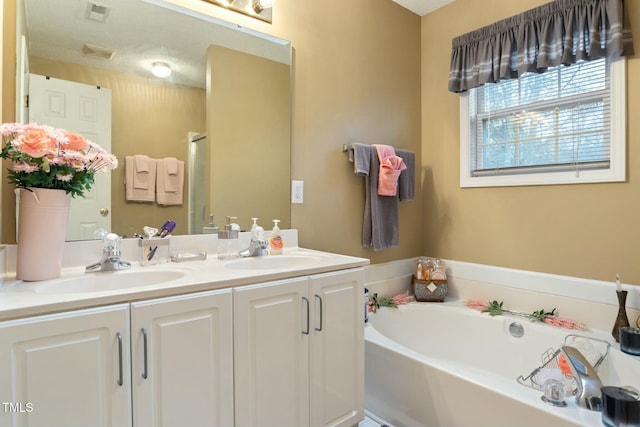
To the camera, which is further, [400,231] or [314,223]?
[400,231]

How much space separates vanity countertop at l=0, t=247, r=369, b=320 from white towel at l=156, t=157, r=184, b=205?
1.01 feet

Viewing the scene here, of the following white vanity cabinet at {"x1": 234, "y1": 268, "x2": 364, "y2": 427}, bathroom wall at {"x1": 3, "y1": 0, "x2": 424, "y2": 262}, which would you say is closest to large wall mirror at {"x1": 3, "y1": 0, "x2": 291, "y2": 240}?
bathroom wall at {"x1": 3, "y1": 0, "x2": 424, "y2": 262}

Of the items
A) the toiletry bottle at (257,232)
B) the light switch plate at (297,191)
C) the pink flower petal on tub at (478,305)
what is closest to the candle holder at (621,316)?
the pink flower petal on tub at (478,305)

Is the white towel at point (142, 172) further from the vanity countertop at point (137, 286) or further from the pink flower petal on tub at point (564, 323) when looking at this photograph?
the pink flower petal on tub at point (564, 323)

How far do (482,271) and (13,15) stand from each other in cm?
271

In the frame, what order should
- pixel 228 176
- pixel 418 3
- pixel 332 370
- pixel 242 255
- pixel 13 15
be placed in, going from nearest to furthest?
pixel 13 15 < pixel 332 370 < pixel 242 255 < pixel 228 176 < pixel 418 3

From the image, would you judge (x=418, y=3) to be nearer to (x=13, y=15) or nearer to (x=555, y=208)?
(x=555, y=208)

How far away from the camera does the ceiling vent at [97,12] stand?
4.65ft

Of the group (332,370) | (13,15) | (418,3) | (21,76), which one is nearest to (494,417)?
(332,370)

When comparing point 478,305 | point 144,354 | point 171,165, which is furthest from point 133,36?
point 478,305

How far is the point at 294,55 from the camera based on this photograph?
6.59 ft

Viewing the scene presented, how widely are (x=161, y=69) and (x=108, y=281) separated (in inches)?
37.3

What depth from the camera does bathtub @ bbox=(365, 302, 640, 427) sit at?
1352 mm

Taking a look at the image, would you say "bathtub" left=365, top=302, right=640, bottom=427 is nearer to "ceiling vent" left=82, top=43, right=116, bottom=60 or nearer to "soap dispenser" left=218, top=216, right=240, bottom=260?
"soap dispenser" left=218, top=216, right=240, bottom=260
